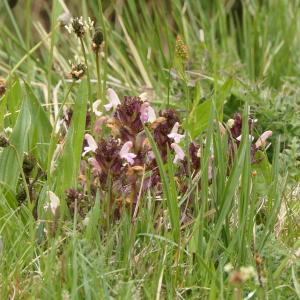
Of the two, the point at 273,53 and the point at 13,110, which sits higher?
the point at 13,110

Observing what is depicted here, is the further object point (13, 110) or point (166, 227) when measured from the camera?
point (13, 110)

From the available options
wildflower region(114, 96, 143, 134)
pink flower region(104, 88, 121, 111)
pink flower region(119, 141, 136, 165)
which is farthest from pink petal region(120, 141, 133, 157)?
pink flower region(104, 88, 121, 111)

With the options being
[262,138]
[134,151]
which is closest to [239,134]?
[262,138]

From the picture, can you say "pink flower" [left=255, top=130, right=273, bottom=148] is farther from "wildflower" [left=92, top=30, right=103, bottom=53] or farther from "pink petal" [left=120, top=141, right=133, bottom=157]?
"wildflower" [left=92, top=30, right=103, bottom=53]

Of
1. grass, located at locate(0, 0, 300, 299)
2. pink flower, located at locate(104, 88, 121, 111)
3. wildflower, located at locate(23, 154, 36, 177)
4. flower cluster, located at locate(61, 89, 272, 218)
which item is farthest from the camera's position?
pink flower, located at locate(104, 88, 121, 111)

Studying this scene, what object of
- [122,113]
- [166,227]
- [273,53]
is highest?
[122,113]

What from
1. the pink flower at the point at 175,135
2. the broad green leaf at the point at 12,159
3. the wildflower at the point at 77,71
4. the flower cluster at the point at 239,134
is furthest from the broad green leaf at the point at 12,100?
the flower cluster at the point at 239,134

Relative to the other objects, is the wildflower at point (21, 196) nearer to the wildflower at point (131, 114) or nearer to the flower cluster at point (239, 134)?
the wildflower at point (131, 114)

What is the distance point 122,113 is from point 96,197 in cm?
35

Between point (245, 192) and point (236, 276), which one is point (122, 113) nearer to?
point (245, 192)

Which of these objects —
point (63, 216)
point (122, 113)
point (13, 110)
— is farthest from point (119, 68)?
point (63, 216)

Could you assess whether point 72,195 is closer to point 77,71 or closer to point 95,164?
point 95,164

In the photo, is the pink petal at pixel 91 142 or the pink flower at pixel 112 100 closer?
the pink petal at pixel 91 142

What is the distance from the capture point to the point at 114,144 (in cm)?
224
